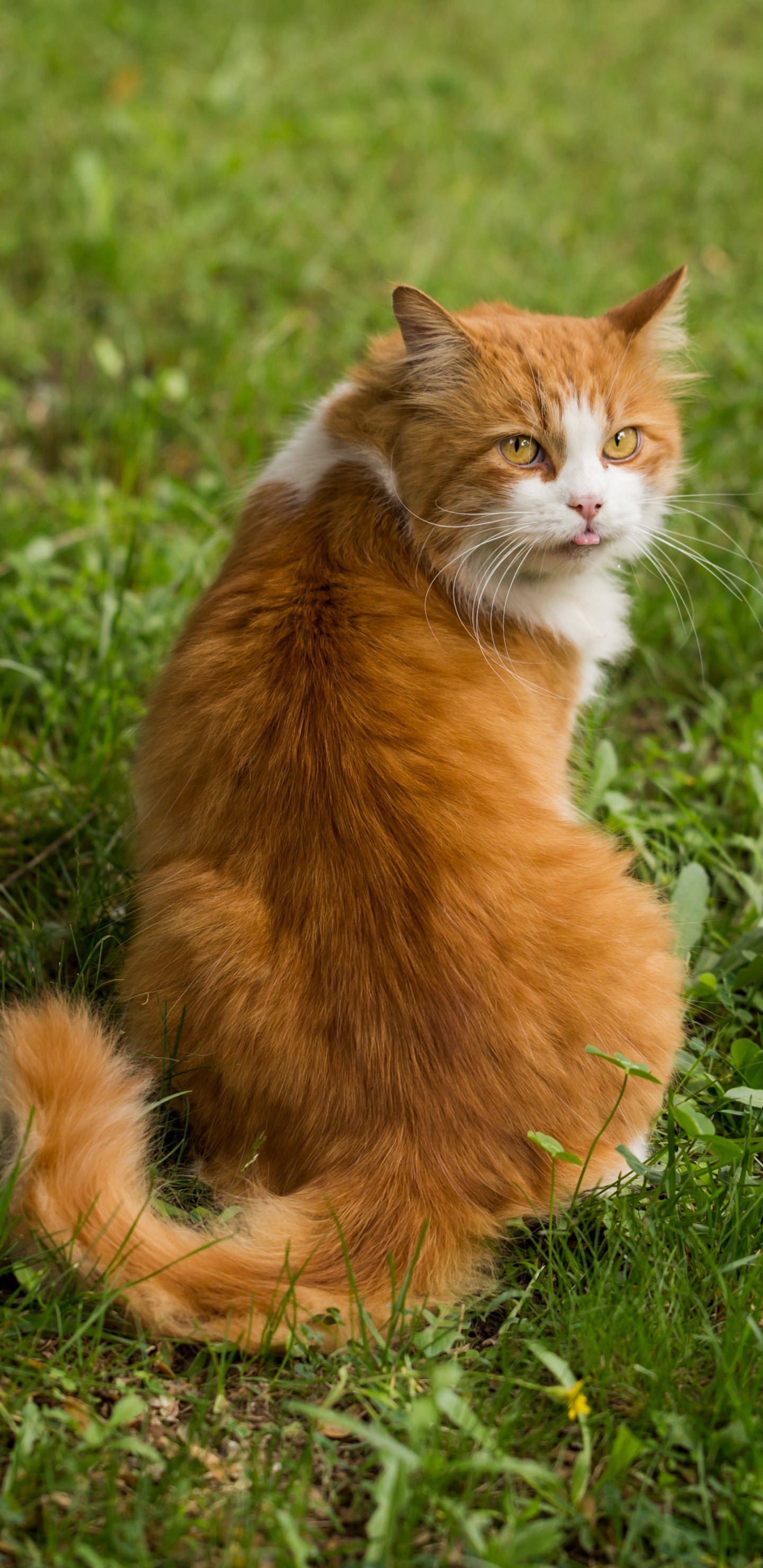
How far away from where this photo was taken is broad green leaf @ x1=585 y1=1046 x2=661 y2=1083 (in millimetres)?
1887

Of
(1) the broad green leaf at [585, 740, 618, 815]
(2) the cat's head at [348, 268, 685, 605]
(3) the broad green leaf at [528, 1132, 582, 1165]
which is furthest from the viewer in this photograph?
(1) the broad green leaf at [585, 740, 618, 815]

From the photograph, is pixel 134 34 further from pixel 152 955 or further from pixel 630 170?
pixel 152 955

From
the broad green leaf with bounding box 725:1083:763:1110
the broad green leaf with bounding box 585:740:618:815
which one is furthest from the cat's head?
the broad green leaf with bounding box 725:1083:763:1110

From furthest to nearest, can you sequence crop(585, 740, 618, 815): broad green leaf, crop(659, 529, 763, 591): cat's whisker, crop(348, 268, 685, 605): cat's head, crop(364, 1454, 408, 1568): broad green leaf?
crop(659, 529, 763, 591): cat's whisker < crop(585, 740, 618, 815): broad green leaf < crop(348, 268, 685, 605): cat's head < crop(364, 1454, 408, 1568): broad green leaf

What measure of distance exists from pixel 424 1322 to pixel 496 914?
0.62 m

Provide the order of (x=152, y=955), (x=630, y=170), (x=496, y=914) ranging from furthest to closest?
(x=630, y=170) < (x=152, y=955) < (x=496, y=914)

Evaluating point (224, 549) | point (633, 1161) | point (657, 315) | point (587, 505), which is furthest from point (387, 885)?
point (224, 549)

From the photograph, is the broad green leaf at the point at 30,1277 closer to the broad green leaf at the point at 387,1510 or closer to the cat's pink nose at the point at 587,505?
the broad green leaf at the point at 387,1510

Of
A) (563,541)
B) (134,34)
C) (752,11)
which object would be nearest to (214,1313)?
(563,541)

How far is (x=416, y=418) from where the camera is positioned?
7.56ft

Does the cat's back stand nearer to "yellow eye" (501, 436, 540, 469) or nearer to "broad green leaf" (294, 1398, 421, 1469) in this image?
"yellow eye" (501, 436, 540, 469)

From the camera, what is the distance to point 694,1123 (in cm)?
199

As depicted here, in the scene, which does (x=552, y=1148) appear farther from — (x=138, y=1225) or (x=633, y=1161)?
(x=138, y=1225)

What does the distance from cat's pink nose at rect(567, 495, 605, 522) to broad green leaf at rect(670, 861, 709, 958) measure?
81 cm
